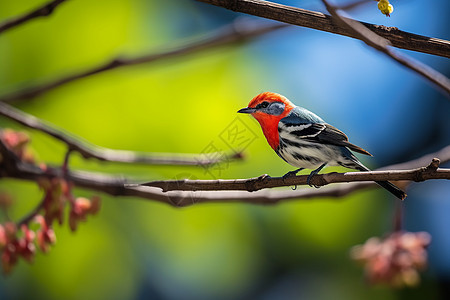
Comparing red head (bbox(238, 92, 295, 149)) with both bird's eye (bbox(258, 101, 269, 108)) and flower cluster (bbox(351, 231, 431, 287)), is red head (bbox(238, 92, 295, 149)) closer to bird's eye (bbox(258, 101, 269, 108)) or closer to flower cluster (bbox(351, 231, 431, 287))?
bird's eye (bbox(258, 101, 269, 108))

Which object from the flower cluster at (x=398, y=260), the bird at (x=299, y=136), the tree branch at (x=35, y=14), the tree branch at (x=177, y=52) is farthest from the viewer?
the tree branch at (x=177, y=52)

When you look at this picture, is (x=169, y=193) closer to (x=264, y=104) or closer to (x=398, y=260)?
(x=264, y=104)

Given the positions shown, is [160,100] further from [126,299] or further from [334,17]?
[334,17]

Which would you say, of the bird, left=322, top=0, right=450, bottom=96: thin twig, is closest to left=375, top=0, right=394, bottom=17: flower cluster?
left=322, top=0, right=450, bottom=96: thin twig

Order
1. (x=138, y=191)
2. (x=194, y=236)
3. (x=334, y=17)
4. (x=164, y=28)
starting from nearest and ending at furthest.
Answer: (x=334, y=17) < (x=138, y=191) < (x=194, y=236) < (x=164, y=28)

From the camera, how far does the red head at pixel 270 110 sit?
0.69 metres

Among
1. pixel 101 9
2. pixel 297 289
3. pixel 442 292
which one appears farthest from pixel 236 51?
pixel 442 292

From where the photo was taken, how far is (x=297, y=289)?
2256mm

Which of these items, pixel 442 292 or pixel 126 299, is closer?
pixel 126 299

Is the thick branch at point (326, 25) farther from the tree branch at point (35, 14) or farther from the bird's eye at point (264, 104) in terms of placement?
the tree branch at point (35, 14)

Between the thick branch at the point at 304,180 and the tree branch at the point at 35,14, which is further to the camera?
the tree branch at the point at 35,14

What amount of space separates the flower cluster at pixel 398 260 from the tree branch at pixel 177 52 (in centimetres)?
60

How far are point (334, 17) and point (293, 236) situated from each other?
1.57 m

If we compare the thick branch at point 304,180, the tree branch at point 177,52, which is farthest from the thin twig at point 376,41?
the tree branch at point 177,52
